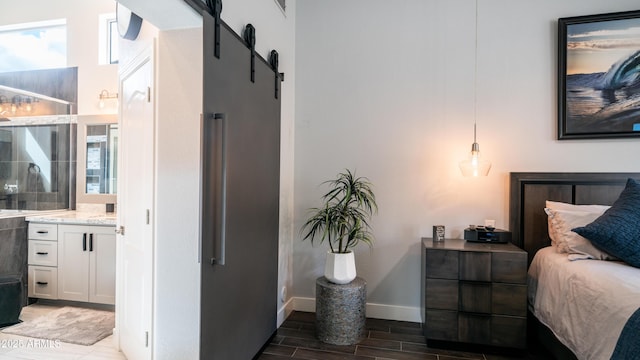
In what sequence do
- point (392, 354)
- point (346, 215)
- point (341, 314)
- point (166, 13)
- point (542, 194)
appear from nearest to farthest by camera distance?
point (166, 13) → point (392, 354) → point (341, 314) → point (346, 215) → point (542, 194)

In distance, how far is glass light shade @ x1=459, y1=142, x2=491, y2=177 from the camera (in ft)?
8.83

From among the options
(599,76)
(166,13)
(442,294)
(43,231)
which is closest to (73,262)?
(43,231)

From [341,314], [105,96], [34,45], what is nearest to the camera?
[341,314]

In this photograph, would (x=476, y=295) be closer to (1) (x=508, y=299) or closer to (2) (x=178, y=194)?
(1) (x=508, y=299)

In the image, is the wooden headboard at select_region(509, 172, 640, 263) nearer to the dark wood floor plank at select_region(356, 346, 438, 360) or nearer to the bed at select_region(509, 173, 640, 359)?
the bed at select_region(509, 173, 640, 359)

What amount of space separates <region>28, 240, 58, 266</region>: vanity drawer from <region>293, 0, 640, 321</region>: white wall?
2.50 m

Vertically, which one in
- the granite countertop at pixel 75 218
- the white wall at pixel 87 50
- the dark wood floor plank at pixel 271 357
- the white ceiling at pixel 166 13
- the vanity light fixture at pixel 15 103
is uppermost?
the white wall at pixel 87 50

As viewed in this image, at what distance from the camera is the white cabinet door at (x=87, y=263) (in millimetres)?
3199

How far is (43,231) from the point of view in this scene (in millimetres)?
3334

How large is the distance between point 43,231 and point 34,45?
2439 mm

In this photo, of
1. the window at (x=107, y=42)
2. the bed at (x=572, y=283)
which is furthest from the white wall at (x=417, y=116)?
the window at (x=107, y=42)

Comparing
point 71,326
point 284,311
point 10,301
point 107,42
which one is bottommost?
point 71,326

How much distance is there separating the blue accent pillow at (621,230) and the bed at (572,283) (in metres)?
0.04

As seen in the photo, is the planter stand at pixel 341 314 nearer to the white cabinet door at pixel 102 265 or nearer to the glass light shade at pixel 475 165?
the glass light shade at pixel 475 165
